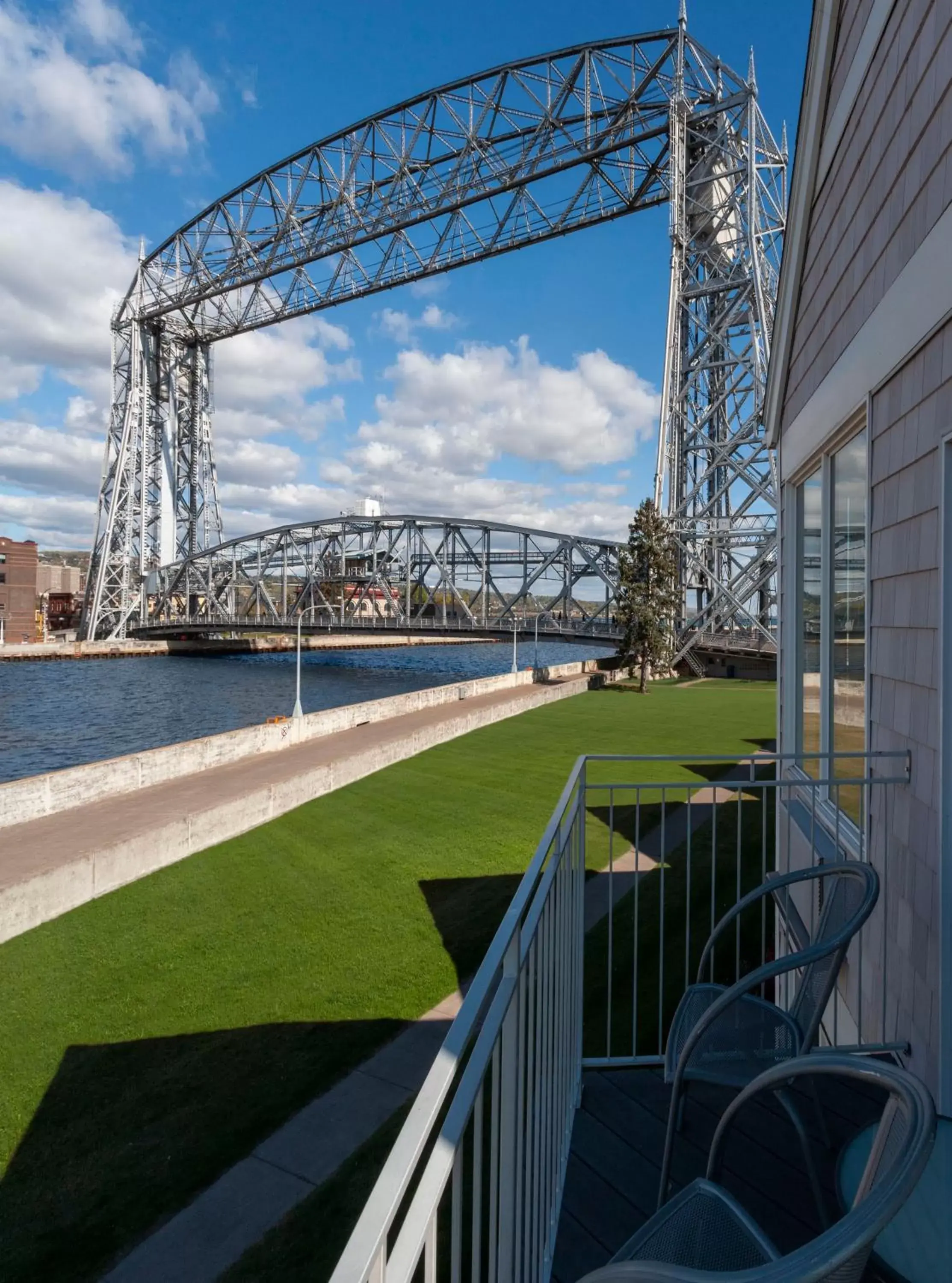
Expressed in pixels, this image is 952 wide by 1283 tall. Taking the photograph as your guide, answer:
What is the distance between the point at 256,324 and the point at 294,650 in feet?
111

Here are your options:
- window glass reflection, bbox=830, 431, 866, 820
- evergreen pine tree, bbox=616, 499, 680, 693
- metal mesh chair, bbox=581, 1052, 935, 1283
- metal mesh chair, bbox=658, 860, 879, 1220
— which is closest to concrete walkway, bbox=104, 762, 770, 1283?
metal mesh chair, bbox=658, 860, 879, 1220

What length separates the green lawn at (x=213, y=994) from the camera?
4.69 meters

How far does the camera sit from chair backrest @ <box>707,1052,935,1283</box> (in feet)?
3.23

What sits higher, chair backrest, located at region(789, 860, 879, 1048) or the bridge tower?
the bridge tower

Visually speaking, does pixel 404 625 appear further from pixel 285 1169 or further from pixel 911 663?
pixel 911 663

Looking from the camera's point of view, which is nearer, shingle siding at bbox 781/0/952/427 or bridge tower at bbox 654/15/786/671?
shingle siding at bbox 781/0/952/427

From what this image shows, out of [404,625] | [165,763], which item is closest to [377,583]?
[404,625]

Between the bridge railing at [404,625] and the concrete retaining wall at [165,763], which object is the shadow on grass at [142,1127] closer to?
the concrete retaining wall at [165,763]

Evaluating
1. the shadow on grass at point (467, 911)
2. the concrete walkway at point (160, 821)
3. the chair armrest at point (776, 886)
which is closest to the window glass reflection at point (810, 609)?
the chair armrest at point (776, 886)

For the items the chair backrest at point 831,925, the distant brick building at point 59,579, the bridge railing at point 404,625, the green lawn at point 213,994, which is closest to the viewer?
the chair backrest at point 831,925

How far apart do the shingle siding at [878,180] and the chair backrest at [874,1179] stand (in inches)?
114

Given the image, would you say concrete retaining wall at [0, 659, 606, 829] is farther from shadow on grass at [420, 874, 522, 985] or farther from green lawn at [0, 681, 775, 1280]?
shadow on grass at [420, 874, 522, 985]

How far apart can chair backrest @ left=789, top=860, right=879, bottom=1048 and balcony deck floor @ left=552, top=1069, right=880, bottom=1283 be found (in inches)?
21.8

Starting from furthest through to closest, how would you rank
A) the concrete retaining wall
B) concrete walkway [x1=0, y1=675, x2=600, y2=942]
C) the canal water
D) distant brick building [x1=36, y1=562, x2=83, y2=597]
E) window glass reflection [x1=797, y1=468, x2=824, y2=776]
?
1. distant brick building [x1=36, y1=562, x2=83, y2=597]
2. the canal water
3. the concrete retaining wall
4. concrete walkway [x1=0, y1=675, x2=600, y2=942]
5. window glass reflection [x1=797, y1=468, x2=824, y2=776]
